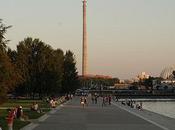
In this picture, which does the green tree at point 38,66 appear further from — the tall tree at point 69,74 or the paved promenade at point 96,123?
the paved promenade at point 96,123

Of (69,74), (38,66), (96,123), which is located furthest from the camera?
(69,74)

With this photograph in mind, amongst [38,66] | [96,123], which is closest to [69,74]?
[38,66]

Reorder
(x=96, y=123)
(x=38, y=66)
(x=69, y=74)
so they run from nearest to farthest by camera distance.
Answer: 1. (x=96, y=123)
2. (x=38, y=66)
3. (x=69, y=74)

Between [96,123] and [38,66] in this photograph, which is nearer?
[96,123]

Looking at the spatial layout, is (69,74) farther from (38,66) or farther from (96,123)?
(96,123)

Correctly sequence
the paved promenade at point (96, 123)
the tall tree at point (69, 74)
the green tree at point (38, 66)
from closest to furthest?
the paved promenade at point (96, 123), the green tree at point (38, 66), the tall tree at point (69, 74)

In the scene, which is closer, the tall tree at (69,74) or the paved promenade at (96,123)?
the paved promenade at (96,123)

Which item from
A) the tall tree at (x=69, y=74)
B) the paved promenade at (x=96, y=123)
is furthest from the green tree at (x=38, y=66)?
the paved promenade at (x=96, y=123)

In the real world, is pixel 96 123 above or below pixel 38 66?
below

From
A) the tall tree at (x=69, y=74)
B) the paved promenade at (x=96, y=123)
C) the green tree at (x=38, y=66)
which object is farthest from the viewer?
the tall tree at (x=69, y=74)

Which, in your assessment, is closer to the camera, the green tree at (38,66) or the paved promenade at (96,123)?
the paved promenade at (96,123)

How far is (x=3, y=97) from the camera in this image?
34.7 meters

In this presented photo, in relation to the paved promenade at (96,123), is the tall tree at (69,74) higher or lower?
higher

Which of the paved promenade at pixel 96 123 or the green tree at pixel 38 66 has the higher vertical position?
the green tree at pixel 38 66
